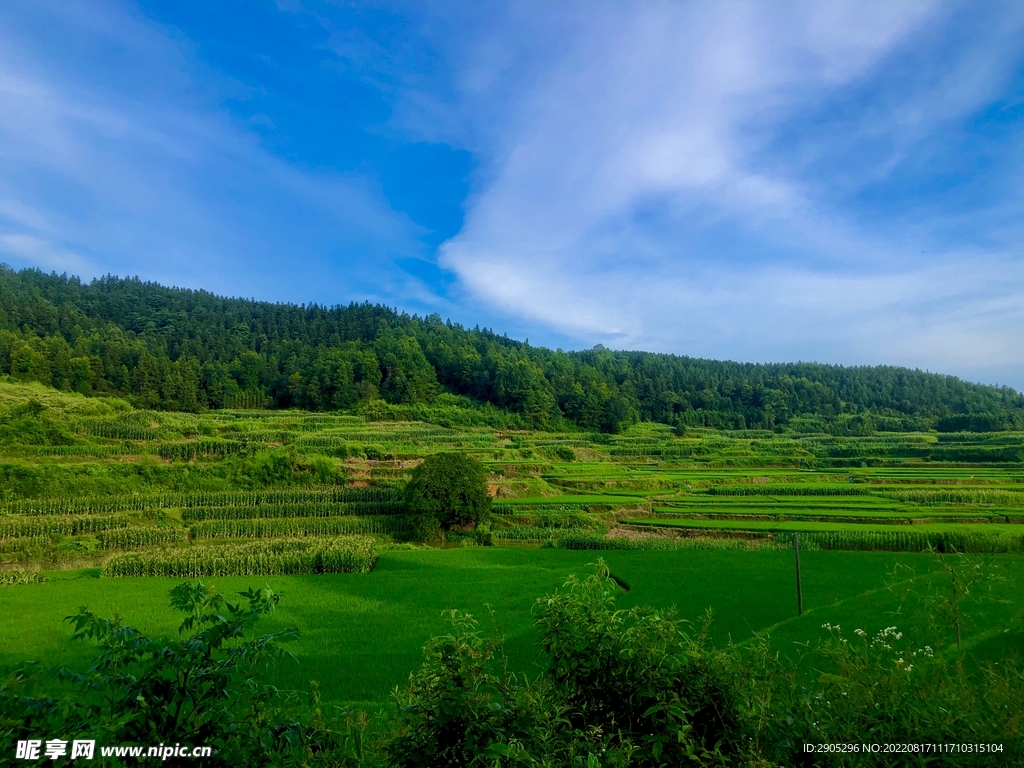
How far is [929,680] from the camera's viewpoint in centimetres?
333

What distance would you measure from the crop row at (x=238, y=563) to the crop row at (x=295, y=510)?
19.8ft

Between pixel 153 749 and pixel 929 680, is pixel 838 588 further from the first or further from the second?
pixel 153 749

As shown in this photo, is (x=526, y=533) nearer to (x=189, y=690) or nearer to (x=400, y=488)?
(x=400, y=488)

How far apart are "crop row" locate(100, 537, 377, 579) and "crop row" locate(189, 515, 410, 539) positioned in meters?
4.37

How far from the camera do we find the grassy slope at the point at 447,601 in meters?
12.1

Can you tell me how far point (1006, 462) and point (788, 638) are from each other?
46907 millimetres

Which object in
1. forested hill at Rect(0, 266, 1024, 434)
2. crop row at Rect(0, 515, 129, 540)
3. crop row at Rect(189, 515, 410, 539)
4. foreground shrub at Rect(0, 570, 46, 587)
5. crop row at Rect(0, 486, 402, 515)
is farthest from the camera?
forested hill at Rect(0, 266, 1024, 434)

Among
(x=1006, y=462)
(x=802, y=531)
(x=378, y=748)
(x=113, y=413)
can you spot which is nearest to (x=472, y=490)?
(x=802, y=531)

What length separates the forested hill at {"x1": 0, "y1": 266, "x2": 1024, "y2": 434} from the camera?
61.0 metres

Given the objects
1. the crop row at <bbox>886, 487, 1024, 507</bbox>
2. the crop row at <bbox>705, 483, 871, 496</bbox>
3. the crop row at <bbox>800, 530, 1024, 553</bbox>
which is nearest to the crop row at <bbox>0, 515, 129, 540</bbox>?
the crop row at <bbox>800, 530, 1024, 553</bbox>

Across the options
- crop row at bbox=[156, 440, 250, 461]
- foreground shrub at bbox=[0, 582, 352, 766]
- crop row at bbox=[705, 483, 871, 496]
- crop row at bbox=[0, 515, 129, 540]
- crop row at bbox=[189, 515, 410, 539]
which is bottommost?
crop row at bbox=[189, 515, 410, 539]

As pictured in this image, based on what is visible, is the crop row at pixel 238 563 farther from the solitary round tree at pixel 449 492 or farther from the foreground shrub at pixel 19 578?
the solitary round tree at pixel 449 492

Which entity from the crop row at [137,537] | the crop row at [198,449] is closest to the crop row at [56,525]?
the crop row at [137,537]

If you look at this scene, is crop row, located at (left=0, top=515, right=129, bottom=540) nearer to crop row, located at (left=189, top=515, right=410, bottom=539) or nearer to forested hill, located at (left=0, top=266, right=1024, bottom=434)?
crop row, located at (left=189, top=515, right=410, bottom=539)
